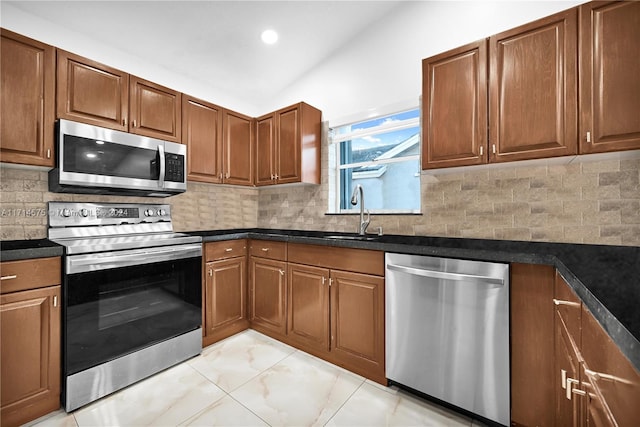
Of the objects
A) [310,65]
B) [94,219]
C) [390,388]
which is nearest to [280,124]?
[310,65]

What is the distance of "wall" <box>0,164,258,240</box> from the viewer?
6.53 ft

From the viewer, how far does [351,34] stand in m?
2.84

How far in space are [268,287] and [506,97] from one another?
2.34 metres

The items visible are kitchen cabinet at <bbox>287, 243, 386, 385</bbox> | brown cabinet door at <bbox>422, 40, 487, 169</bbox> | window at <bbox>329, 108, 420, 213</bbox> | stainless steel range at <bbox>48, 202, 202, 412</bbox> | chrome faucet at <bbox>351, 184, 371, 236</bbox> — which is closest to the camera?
stainless steel range at <bbox>48, 202, 202, 412</bbox>

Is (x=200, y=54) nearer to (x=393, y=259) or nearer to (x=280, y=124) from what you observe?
(x=280, y=124)

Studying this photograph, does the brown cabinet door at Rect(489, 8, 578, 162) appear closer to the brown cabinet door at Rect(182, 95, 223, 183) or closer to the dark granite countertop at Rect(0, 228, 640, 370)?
the dark granite countertop at Rect(0, 228, 640, 370)

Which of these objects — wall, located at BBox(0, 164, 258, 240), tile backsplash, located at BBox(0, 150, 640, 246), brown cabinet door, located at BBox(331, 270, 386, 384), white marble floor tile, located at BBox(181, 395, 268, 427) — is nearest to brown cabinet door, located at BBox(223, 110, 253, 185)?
wall, located at BBox(0, 164, 258, 240)

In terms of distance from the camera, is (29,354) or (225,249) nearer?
(29,354)

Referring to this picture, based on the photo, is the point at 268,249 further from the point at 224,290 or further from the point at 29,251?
the point at 29,251

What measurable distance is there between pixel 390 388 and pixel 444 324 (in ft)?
2.11

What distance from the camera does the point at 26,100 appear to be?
72.1 inches

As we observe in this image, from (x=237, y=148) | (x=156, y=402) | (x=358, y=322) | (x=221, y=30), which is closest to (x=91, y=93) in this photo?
(x=221, y=30)

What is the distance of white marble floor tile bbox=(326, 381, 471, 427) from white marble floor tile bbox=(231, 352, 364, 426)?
7cm

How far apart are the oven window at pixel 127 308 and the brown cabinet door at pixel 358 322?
1.16 metres
